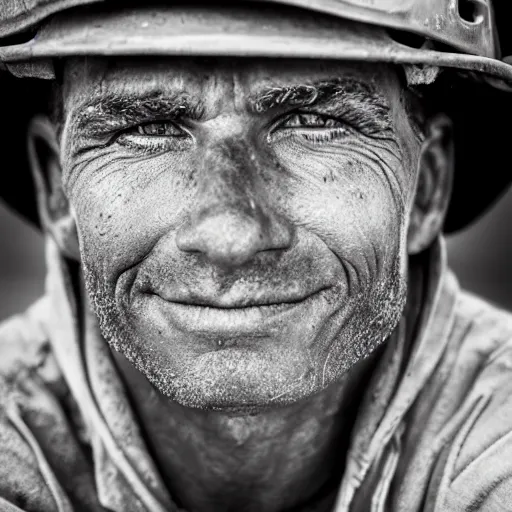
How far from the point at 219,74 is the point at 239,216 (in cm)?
32

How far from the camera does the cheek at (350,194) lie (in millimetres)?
2039

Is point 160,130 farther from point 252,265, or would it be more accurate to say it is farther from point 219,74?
point 252,265

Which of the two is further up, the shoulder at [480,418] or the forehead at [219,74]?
the forehead at [219,74]

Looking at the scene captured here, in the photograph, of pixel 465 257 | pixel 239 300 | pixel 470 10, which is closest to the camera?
pixel 239 300

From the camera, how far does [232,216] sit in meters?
1.91

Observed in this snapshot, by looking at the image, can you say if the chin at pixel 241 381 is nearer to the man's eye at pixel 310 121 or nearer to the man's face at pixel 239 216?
the man's face at pixel 239 216

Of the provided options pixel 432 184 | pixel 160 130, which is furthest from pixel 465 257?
pixel 160 130

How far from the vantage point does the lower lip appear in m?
1.99

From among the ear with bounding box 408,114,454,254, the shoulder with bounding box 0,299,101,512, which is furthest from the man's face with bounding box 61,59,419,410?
the shoulder with bounding box 0,299,101,512

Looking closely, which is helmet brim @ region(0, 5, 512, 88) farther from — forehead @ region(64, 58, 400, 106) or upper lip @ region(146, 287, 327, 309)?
upper lip @ region(146, 287, 327, 309)

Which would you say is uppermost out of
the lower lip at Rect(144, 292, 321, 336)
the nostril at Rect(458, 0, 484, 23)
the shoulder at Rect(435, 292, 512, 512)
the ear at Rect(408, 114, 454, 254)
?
the nostril at Rect(458, 0, 484, 23)

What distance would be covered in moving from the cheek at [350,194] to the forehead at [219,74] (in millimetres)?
157

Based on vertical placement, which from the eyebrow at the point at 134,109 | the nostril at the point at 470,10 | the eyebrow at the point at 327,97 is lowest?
the eyebrow at the point at 327,97

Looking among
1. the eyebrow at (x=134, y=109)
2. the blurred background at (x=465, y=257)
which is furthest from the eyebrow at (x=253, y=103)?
the blurred background at (x=465, y=257)
